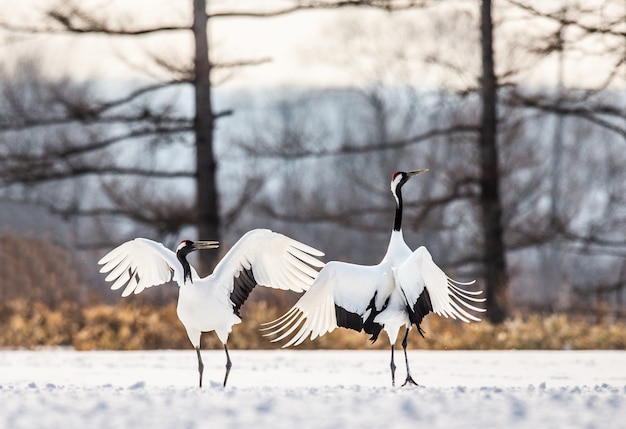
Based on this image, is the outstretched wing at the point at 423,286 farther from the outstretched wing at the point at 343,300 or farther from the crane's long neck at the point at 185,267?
the crane's long neck at the point at 185,267

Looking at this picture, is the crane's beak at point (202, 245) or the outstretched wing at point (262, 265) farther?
the crane's beak at point (202, 245)

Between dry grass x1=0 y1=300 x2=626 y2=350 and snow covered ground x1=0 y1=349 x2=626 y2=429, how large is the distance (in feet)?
7.58

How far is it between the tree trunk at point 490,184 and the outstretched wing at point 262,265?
8838 millimetres

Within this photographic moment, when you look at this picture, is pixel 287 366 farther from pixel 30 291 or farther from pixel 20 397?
pixel 30 291

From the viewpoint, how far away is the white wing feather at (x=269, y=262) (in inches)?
390

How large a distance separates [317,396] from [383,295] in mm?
1570

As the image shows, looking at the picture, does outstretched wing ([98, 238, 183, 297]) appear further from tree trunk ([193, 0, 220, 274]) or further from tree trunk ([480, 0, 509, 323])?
tree trunk ([480, 0, 509, 323])

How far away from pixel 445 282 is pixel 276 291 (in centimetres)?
820

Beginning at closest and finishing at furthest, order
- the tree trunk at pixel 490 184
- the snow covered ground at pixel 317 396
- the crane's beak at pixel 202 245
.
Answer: the snow covered ground at pixel 317 396, the crane's beak at pixel 202 245, the tree trunk at pixel 490 184

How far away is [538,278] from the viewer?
Answer: 42188 mm

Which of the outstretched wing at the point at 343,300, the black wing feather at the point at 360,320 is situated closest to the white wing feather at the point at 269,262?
the outstretched wing at the point at 343,300

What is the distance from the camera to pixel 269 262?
10133 millimetres

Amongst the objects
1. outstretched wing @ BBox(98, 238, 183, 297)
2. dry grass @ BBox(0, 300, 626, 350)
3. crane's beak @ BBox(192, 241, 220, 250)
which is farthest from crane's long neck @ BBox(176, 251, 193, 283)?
dry grass @ BBox(0, 300, 626, 350)

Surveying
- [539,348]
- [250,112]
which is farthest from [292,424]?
[250,112]
